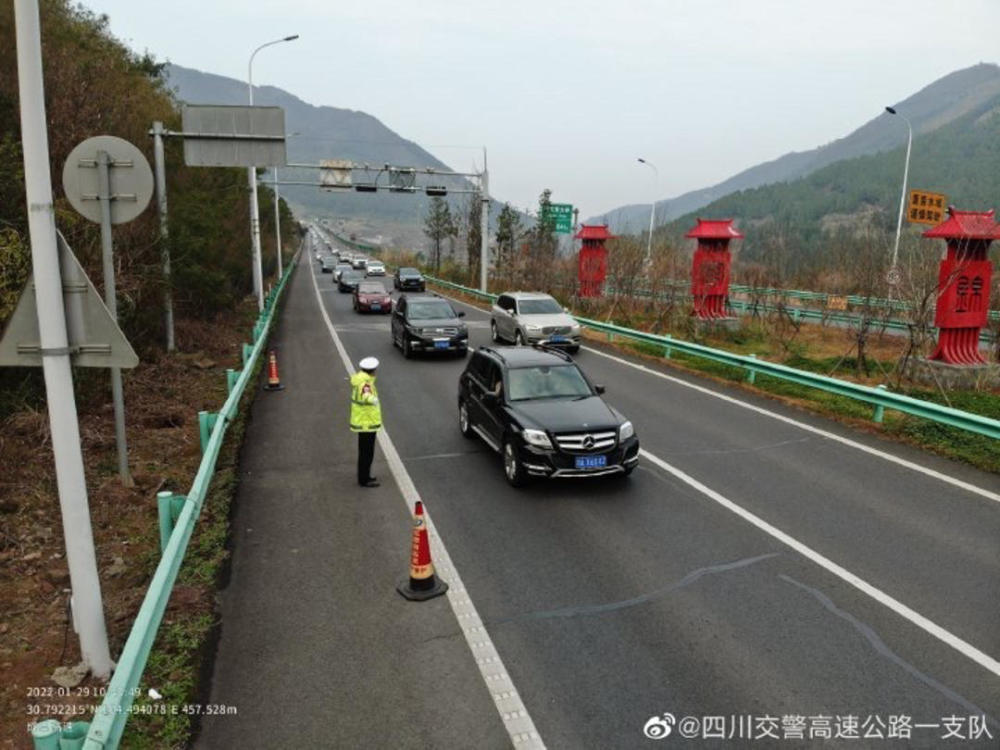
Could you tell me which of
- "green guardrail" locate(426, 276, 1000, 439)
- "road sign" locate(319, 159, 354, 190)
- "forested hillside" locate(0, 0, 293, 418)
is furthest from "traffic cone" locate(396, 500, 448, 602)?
"road sign" locate(319, 159, 354, 190)

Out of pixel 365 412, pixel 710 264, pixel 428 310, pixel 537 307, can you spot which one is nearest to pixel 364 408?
pixel 365 412

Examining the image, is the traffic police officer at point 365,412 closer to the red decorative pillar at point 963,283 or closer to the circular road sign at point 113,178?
the circular road sign at point 113,178

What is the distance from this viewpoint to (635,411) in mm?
13555

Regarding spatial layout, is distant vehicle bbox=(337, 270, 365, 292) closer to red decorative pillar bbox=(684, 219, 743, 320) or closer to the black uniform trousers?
red decorative pillar bbox=(684, 219, 743, 320)

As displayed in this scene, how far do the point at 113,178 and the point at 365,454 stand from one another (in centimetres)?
432

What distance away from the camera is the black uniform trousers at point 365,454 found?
9258 mm

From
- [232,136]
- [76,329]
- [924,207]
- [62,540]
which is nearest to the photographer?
[76,329]

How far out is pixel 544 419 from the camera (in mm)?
9164

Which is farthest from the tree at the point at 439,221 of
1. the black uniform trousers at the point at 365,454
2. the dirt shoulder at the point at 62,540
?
the black uniform trousers at the point at 365,454

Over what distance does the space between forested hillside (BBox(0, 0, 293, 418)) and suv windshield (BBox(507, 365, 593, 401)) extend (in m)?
6.44

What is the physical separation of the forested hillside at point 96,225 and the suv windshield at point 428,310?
5.50m

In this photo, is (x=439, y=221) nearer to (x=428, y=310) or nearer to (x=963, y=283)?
(x=428, y=310)

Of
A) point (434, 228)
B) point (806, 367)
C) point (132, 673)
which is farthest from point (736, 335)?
point (434, 228)

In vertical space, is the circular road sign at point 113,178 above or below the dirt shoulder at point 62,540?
above
